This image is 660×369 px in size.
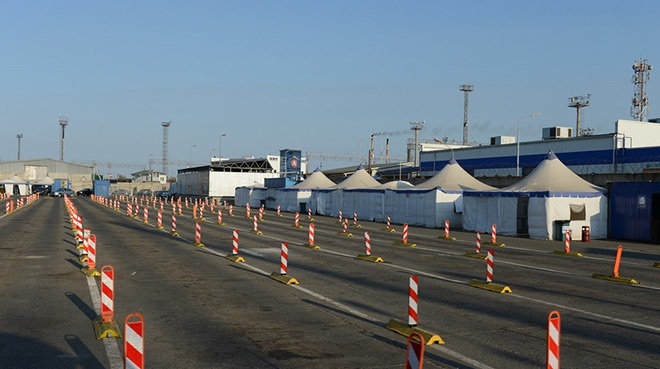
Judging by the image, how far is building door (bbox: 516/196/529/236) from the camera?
124 feet

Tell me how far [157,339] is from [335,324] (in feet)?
10.5

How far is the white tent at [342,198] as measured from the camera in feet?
179

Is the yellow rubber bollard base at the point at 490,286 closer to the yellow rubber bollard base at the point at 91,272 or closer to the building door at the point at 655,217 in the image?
the yellow rubber bollard base at the point at 91,272

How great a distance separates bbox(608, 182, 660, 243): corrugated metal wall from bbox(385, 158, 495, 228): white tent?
35.9 feet

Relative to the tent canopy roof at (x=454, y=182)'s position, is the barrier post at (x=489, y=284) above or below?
below

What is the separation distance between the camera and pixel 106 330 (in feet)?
33.3

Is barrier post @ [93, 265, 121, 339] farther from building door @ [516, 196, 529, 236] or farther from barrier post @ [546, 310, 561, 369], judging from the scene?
building door @ [516, 196, 529, 236]

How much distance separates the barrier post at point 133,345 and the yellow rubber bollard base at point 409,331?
464cm

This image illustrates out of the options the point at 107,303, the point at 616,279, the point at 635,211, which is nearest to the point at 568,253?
the point at 616,279

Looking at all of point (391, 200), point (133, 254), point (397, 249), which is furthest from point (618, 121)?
point (133, 254)

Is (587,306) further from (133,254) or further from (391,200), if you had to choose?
(391,200)

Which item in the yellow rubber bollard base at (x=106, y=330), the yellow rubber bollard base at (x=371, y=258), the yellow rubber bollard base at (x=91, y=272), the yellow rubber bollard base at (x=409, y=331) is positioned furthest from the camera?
the yellow rubber bollard base at (x=371, y=258)

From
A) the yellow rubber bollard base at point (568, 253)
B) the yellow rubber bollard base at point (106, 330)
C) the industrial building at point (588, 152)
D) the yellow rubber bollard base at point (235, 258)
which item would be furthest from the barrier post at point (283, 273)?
the industrial building at point (588, 152)

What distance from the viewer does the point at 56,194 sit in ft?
366
